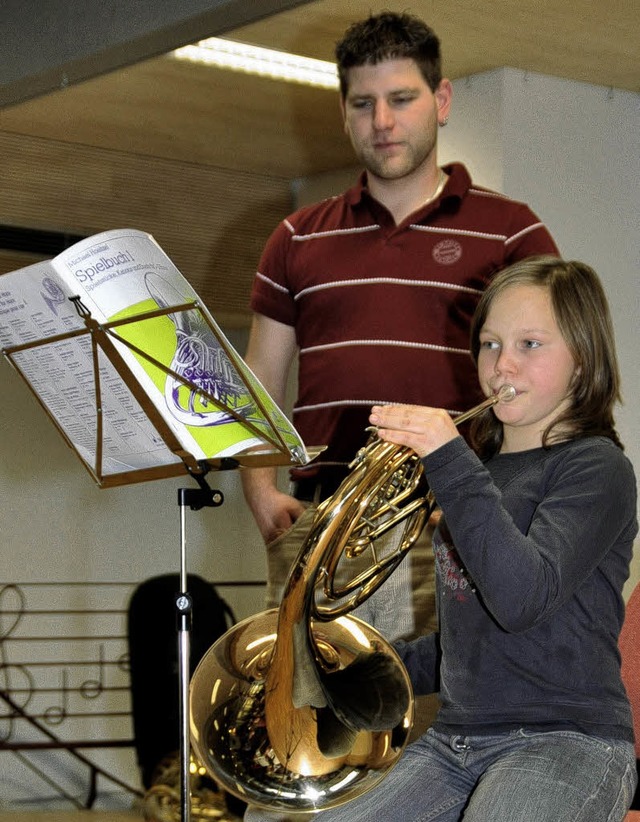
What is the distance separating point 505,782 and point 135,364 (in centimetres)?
77

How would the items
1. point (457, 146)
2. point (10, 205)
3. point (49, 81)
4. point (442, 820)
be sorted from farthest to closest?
point (10, 205), point (457, 146), point (49, 81), point (442, 820)

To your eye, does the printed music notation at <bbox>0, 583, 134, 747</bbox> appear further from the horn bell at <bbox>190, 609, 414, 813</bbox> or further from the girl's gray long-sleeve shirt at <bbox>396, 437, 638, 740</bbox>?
the girl's gray long-sleeve shirt at <bbox>396, 437, 638, 740</bbox>

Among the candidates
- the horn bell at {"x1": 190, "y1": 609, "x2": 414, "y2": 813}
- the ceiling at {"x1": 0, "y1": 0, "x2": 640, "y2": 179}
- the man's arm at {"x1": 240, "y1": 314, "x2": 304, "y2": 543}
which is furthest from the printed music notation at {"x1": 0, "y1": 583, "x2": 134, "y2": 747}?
the horn bell at {"x1": 190, "y1": 609, "x2": 414, "y2": 813}

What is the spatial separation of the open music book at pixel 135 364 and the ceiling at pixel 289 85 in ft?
6.77

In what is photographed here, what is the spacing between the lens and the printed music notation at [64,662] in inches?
271

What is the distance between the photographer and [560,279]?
1829 mm

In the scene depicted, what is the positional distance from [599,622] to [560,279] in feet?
1.62

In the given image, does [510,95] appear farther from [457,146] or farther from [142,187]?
[142,187]

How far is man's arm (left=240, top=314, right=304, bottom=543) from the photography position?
8.14ft

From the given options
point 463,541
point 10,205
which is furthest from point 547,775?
point 10,205

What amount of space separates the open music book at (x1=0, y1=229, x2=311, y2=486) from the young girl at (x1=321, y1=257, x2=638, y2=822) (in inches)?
10.3

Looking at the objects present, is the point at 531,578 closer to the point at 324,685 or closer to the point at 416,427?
the point at 416,427

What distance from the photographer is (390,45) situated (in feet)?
7.98

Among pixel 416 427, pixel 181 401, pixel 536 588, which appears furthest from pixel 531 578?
pixel 181 401
